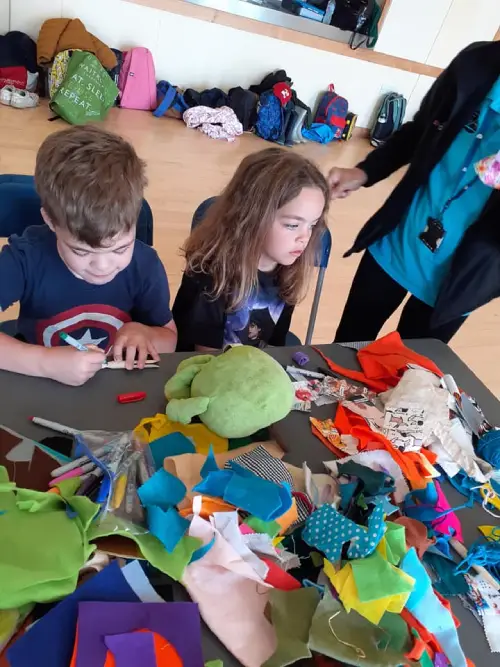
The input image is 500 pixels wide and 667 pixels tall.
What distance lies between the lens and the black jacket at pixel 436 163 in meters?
1.16

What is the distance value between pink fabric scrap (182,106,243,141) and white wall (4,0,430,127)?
349mm

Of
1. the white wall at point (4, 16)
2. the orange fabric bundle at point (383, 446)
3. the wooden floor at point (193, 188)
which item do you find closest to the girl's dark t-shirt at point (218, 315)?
the orange fabric bundle at point (383, 446)

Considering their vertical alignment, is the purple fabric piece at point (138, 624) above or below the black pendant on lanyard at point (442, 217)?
below

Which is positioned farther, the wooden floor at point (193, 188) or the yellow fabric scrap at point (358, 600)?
the wooden floor at point (193, 188)

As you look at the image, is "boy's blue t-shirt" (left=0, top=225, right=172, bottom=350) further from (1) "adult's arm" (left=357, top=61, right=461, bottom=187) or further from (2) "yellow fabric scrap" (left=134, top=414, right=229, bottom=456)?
(1) "adult's arm" (left=357, top=61, right=461, bottom=187)

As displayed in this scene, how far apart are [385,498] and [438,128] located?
0.90 metres

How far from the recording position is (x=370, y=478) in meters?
0.79

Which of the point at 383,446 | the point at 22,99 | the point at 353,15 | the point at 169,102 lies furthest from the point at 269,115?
the point at 383,446

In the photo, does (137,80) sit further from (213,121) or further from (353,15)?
(353,15)

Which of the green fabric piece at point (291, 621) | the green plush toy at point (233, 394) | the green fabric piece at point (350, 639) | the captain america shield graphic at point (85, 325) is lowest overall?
the captain america shield graphic at point (85, 325)

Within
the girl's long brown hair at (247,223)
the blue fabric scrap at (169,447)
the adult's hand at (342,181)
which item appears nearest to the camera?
the blue fabric scrap at (169,447)

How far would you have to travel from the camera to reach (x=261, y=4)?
146 inches

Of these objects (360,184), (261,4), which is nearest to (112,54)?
(261,4)

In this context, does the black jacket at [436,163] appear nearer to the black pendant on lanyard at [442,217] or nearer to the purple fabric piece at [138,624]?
the black pendant on lanyard at [442,217]
